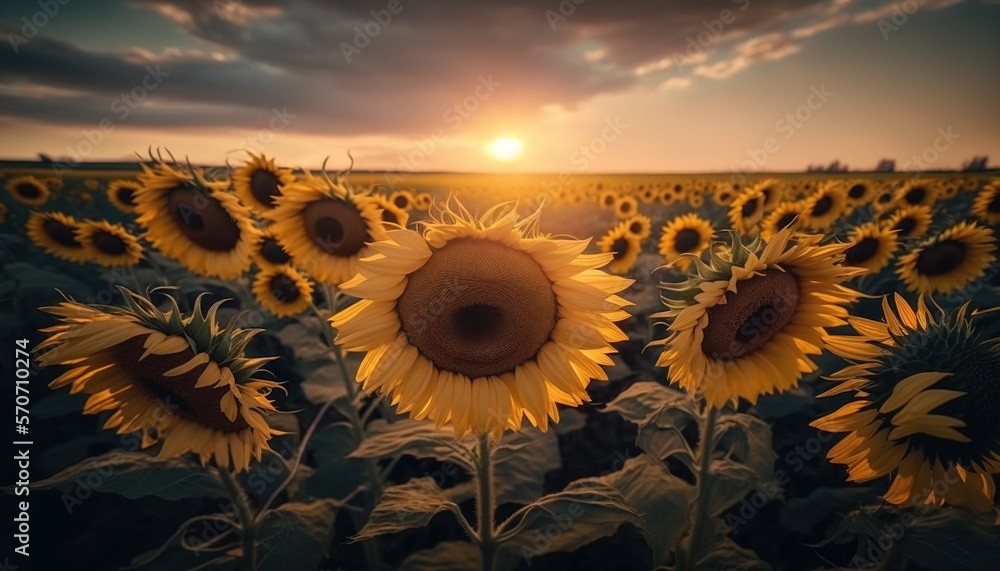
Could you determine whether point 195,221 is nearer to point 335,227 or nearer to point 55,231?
point 335,227

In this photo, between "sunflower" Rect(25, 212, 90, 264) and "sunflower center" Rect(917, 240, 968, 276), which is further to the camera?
"sunflower" Rect(25, 212, 90, 264)

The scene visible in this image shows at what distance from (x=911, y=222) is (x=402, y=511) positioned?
11.2 metres

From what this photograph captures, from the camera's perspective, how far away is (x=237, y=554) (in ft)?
9.58

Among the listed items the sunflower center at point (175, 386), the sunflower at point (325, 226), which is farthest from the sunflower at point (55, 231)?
the sunflower center at point (175, 386)

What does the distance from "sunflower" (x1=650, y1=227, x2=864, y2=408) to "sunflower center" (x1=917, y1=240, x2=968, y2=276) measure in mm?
5147

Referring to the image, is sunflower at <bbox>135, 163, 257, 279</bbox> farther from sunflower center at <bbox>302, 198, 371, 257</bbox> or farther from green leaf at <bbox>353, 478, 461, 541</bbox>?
green leaf at <bbox>353, 478, 461, 541</bbox>

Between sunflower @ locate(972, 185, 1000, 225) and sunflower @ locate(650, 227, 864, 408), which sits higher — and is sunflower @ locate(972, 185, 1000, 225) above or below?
above

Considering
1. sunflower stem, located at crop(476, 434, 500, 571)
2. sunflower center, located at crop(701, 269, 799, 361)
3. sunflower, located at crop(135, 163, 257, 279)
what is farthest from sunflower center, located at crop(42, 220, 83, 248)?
sunflower center, located at crop(701, 269, 799, 361)

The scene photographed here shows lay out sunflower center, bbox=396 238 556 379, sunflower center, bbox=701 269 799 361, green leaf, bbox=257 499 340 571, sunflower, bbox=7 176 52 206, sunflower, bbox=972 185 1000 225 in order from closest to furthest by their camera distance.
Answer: sunflower center, bbox=396 238 556 379 < sunflower center, bbox=701 269 799 361 < green leaf, bbox=257 499 340 571 < sunflower, bbox=972 185 1000 225 < sunflower, bbox=7 176 52 206

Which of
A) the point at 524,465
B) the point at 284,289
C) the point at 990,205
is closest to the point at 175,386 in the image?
the point at 524,465

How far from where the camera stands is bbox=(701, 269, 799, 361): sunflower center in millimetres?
2484

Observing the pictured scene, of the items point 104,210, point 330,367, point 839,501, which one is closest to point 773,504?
point 839,501

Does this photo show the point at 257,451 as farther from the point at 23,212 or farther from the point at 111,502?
the point at 23,212

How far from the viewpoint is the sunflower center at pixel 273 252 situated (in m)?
5.88
